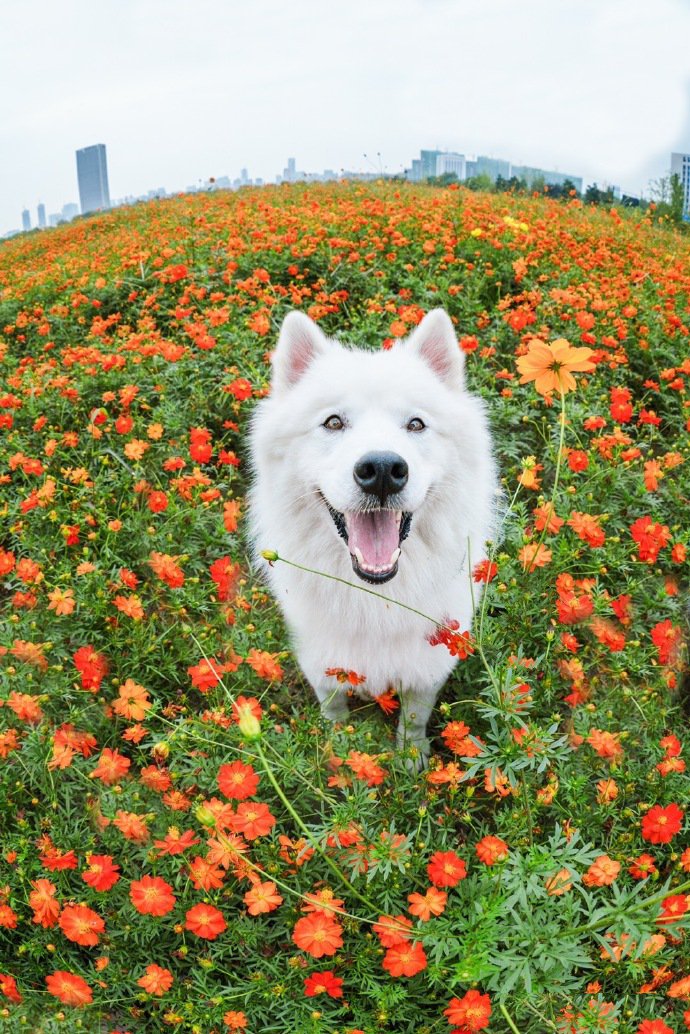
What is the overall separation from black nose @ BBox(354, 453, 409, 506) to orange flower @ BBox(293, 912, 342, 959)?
1154mm

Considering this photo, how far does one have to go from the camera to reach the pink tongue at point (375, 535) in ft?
7.11

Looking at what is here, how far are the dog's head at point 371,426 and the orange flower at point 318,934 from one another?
0.96 metres

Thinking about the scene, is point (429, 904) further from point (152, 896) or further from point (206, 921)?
point (152, 896)

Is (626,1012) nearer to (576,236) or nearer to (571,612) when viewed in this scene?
(571,612)

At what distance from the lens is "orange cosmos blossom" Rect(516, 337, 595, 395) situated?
175 cm

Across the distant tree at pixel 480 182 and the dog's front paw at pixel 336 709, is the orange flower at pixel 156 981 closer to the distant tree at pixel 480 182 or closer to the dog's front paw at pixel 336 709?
the dog's front paw at pixel 336 709

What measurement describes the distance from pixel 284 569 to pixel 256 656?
0.55 m

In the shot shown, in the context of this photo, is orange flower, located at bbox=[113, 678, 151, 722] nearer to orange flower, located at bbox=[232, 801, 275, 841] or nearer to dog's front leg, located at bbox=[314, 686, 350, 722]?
orange flower, located at bbox=[232, 801, 275, 841]

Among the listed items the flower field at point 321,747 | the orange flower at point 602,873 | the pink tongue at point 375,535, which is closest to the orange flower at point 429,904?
the flower field at point 321,747

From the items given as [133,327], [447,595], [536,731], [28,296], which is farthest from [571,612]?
[28,296]

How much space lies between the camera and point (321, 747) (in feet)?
6.77

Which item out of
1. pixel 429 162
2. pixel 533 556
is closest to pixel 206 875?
pixel 533 556

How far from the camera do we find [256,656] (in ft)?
6.79

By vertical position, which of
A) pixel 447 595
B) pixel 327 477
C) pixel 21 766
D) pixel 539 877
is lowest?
pixel 21 766
